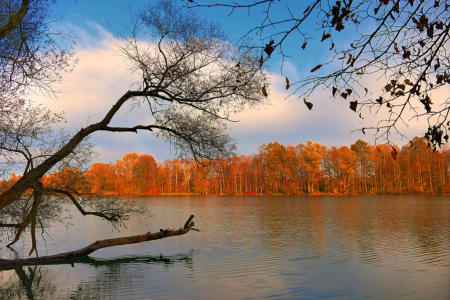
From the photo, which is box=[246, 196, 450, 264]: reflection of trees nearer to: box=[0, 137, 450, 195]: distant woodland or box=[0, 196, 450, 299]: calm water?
box=[0, 196, 450, 299]: calm water

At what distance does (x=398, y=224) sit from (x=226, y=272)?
799 inches

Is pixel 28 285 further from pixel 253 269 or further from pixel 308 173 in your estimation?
pixel 308 173

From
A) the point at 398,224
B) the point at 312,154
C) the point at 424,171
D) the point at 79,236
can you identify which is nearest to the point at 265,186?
the point at 312,154

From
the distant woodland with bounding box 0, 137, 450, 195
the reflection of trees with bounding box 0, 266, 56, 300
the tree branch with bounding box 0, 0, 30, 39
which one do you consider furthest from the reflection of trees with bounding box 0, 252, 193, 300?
the distant woodland with bounding box 0, 137, 450, 195

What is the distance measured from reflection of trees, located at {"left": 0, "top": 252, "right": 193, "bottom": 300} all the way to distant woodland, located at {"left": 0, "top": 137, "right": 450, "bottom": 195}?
73892mm

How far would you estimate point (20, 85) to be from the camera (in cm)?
1079

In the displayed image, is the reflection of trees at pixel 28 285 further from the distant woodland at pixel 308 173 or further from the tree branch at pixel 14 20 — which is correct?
the distant woodland at pixel 308 173

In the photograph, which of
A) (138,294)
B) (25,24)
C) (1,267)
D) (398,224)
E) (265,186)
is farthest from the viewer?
(265,186)

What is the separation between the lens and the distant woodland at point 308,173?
96.5 metres

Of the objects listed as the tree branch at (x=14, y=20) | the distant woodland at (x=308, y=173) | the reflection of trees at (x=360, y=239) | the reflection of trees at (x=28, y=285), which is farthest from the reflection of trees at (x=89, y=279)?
the distant woodland at (x=308, y=173)

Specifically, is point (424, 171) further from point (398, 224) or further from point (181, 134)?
point (181, 134)

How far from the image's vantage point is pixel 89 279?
45.0ft

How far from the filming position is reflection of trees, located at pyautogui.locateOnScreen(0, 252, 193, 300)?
39.2 ft

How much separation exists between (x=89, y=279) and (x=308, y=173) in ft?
291
